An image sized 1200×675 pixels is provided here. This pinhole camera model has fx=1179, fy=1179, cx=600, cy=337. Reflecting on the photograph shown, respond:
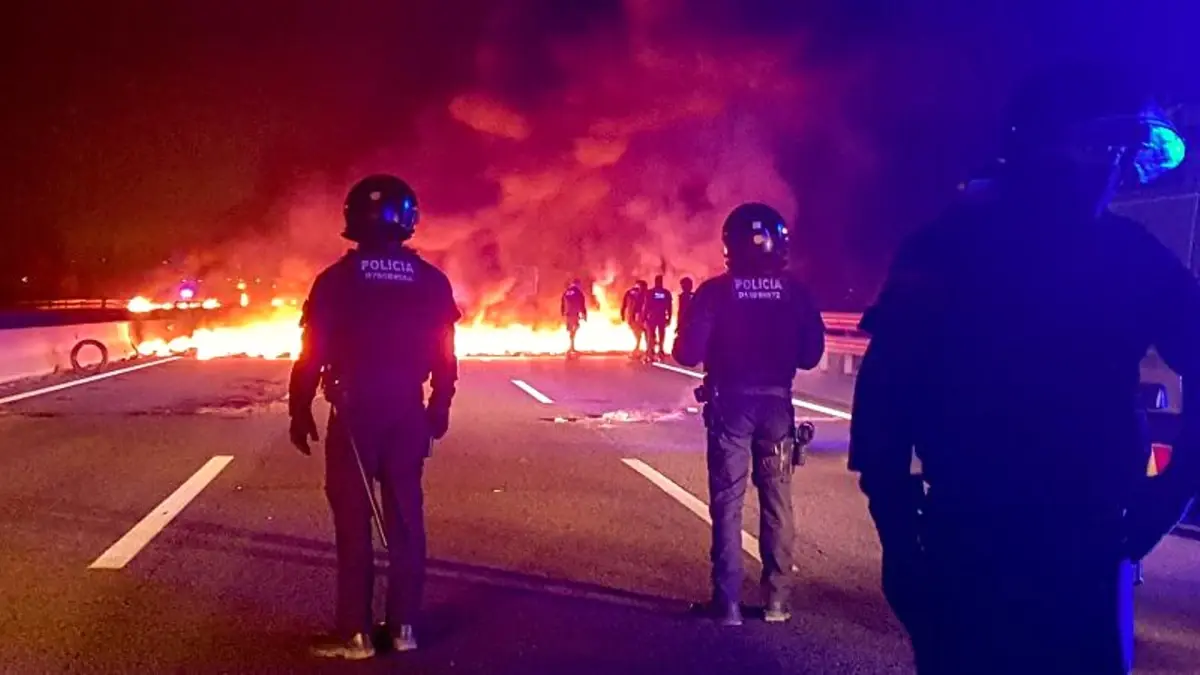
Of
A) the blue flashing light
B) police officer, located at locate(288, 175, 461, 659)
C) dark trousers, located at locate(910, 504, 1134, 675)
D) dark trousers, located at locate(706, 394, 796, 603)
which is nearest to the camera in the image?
dark trousers, located at locate(910, 504, 1134, 675)

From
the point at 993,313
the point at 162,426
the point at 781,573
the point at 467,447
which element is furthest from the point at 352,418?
the point at 162,426

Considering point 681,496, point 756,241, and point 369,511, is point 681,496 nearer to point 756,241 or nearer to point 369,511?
point 756,241

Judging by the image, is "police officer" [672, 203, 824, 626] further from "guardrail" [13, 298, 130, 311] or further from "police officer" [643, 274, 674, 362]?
"guardrail" [13, 298, 130, 311]

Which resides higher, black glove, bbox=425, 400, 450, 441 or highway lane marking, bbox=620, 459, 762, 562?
black glove, bbox=425, 400, 450, 441

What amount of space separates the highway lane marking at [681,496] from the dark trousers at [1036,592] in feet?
15.7

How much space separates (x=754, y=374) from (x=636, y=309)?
63.4 feet

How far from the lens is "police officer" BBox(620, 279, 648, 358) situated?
24.7 metres

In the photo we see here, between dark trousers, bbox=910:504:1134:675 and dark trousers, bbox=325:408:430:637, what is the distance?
3.20 m

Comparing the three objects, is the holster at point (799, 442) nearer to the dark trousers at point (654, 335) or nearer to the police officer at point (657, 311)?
the police officer at point (657, 311)

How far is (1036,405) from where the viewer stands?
2.39 m

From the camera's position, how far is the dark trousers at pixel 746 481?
571cm

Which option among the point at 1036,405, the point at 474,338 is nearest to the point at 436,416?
the point at 1036,405

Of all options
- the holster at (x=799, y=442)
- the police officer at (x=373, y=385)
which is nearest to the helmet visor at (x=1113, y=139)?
the police officer at (x=373, y=385)

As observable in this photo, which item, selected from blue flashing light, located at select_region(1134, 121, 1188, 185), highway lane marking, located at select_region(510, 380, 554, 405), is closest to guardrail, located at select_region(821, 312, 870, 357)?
highway lane marking, located at select_region(510, 380, 554, 405)
